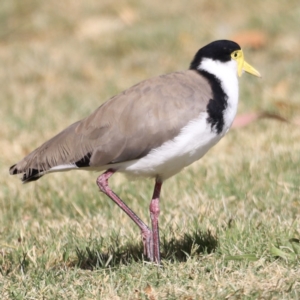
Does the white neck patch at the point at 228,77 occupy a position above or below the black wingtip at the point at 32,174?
above

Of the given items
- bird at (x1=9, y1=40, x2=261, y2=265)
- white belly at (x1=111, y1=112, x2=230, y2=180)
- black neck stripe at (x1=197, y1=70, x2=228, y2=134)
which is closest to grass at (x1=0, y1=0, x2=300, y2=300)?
bird at (x1=9, y1=40, x2=261, y2=265)

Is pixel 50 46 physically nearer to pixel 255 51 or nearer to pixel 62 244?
pixel 255 51

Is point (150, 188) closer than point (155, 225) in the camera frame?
No

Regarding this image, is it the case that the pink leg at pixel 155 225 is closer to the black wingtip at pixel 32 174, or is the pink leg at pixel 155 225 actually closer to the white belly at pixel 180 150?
the white belly at pixel 180 150

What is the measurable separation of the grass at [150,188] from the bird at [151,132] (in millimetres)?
395

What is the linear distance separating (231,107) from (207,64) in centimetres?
42

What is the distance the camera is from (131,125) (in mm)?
4223

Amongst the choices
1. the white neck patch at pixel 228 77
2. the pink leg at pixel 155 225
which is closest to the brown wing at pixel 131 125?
the white neck patch at pixel 228 77

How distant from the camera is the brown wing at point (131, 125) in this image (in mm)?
4152

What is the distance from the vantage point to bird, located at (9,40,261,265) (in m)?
4.12

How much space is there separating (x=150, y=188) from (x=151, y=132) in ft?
5.72

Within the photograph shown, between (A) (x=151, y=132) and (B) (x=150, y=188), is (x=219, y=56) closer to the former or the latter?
(A) (x=151, y=132)

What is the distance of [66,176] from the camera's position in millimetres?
6305

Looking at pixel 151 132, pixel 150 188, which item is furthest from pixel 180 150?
pixel 150 188
